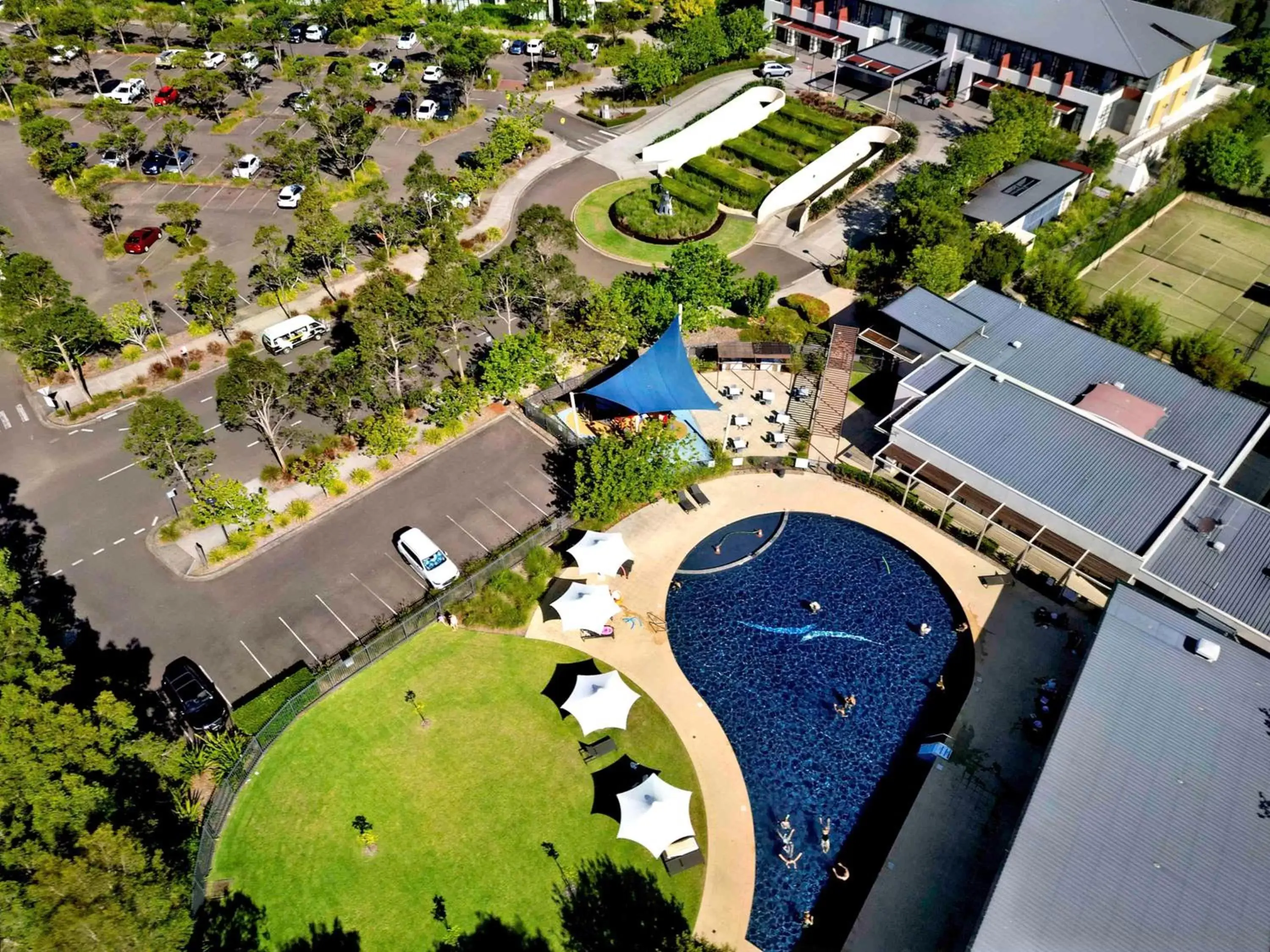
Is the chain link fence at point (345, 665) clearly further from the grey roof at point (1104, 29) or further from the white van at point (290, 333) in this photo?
the grey roof at point (1104, 29)

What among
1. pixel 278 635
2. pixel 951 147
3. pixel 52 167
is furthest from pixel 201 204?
pixel 951 147

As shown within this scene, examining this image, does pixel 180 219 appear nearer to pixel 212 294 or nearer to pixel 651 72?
pixel 212 294

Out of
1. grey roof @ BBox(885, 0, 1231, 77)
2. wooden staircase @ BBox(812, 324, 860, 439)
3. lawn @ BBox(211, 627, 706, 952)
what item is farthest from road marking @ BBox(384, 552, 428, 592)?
grey roof @ BBox(885, 0, 1231, 77)

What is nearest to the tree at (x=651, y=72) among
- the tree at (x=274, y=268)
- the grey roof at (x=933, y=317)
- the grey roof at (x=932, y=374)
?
the tree at (x=274, y=268)

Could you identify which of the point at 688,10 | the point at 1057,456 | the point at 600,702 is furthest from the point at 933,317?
the point at 688,10

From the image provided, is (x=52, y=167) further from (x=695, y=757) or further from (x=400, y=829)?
(x=695, y=757)

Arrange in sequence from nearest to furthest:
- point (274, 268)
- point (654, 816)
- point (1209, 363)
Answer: point (654, 816) < point (1209, 363) < point (274, 268)
